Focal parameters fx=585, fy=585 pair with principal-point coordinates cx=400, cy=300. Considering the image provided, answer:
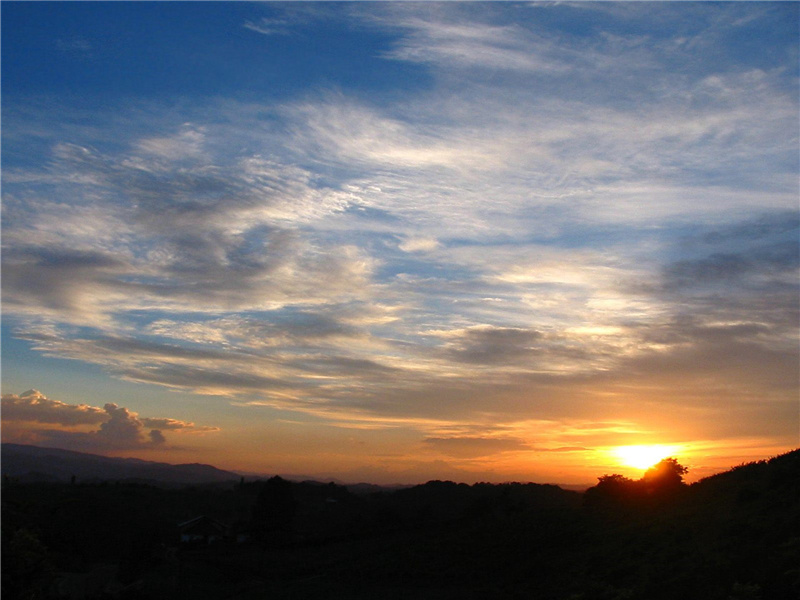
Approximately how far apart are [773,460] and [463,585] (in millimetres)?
20579

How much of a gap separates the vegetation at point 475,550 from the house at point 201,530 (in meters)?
1.20

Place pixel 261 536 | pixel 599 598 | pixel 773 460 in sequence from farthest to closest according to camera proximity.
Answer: pixel 261 536 < pixel 773 460 < pixel 599 598

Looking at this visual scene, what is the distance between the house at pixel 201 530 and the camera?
7173 centimetres

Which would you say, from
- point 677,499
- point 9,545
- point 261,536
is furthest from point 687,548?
point 261,536

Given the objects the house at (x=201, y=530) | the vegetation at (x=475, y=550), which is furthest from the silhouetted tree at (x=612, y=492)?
the house at (x=201, y=530)

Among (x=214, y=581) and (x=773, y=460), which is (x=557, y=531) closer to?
(x=773, y=460)

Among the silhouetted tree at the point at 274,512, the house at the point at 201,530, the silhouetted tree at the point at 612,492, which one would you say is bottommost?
the house at the point at 201,530

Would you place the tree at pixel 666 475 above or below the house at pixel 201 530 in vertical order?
above

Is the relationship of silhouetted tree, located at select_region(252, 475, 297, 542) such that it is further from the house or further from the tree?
the tree

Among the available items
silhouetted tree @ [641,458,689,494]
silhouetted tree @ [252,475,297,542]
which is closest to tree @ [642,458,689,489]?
silhouetted tree @ [641,458,689,494]

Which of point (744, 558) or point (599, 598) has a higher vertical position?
point (744, 558)

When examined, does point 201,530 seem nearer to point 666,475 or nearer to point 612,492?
point 612,492

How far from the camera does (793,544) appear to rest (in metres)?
22.2

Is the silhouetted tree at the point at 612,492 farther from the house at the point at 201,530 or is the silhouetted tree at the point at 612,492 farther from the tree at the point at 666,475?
the house at the point at 201,530
